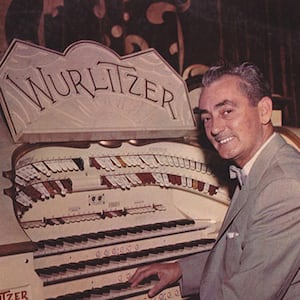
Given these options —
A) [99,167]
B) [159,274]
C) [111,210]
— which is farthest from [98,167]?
[159,274]

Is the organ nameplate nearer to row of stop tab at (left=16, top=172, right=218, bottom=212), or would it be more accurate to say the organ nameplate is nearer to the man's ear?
row of stop tab at (left=16, top=172, right=218, bottom=212)

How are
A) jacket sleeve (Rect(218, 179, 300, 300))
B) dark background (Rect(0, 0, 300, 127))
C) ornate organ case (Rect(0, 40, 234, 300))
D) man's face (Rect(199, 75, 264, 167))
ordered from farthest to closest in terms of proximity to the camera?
dark background (Rect(0, 0, 300, 127)), ornate organ case (Rect(0, 40, 234, 300)), man's face (Rect(199, 75, 264, 167)), jacket sleeve (Rect(218, 179, 300, 300))

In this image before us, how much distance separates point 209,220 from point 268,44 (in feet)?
4.03

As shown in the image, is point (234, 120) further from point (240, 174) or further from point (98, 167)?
point (98, 167)

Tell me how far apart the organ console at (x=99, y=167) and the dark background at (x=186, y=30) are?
9.8 inches

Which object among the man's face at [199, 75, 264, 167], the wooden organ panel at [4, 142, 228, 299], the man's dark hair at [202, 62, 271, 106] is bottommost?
the wooden organ panel at [4, 142, 228, 299]

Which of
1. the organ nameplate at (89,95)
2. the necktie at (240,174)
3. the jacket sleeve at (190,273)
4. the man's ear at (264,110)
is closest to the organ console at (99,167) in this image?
the organ nameplate at (89,95)

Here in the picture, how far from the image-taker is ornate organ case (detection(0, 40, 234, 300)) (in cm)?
215

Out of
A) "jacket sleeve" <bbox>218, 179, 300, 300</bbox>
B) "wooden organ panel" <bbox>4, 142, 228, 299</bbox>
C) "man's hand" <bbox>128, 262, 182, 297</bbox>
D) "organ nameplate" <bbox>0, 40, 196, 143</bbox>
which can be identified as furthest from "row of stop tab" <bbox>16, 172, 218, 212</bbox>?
"jacket sleeve" <bbox>218, 179, 300, 300</bbox>

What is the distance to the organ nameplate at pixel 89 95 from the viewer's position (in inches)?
85.7

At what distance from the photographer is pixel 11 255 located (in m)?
1.74

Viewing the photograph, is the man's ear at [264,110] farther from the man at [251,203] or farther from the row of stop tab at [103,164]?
the row of stop tab at [103,164]

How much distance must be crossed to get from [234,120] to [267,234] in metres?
0.49

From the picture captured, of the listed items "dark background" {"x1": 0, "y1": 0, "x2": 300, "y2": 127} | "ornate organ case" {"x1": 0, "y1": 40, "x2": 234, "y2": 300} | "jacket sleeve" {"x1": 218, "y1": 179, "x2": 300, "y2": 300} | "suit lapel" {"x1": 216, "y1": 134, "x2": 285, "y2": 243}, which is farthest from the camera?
"dark background" {"x1": 0, "y1": 0, "x2": 300, "y2": 127}
